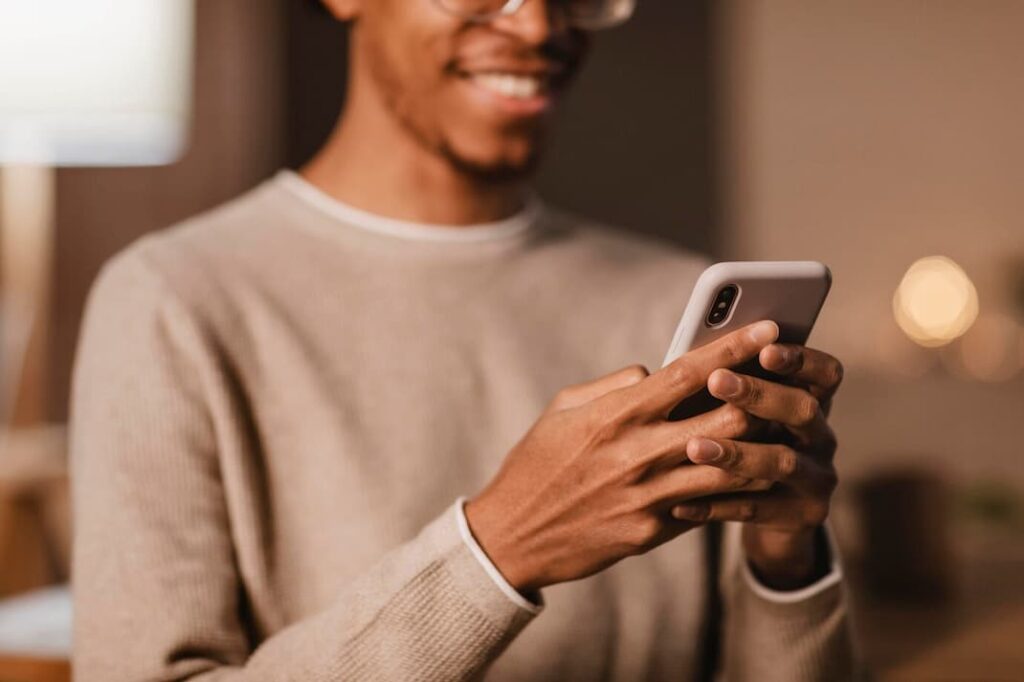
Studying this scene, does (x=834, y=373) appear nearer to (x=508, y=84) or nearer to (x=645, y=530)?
(x=645, y=530)

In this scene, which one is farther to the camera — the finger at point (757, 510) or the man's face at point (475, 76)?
the man's face at point (475, 76)

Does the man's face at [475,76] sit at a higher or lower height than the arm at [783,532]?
higher

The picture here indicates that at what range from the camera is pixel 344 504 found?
35.9 inches

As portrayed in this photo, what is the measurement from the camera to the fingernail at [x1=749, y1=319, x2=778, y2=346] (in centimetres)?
65

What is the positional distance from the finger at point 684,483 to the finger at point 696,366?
0.04 metres

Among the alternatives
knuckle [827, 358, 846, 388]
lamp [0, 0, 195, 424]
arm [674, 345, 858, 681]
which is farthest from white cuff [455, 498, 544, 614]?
lamp [0, 0, 195, 424]

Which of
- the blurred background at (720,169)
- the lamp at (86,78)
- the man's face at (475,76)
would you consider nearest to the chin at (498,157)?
the man's face at (475,76)

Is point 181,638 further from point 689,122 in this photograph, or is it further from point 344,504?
point 689,122

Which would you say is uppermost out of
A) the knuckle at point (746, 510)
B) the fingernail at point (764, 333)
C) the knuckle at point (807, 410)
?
the fingernail at point (764, 333)

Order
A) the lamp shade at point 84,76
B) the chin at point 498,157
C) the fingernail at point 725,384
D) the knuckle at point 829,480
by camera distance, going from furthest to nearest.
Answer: the lamp shade at point 84,76 < the chin at point 498,157 < the knuckle at point 829,480 < the fingernail at point 725,384

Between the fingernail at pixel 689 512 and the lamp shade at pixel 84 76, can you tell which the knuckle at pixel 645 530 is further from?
the lamp shade at pixel 84 76

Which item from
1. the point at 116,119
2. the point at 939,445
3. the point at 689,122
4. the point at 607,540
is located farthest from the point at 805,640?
the point at 689,122

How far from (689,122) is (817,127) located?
15.7 inches

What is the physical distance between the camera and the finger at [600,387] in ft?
2.29
